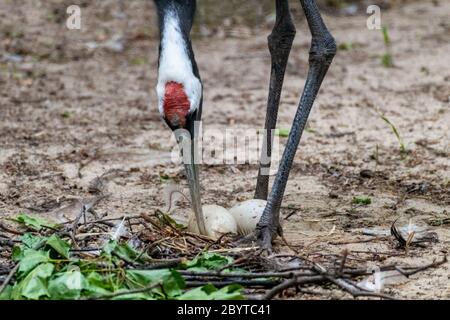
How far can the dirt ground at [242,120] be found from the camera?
25.3ft

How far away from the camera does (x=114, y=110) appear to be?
35.2ft

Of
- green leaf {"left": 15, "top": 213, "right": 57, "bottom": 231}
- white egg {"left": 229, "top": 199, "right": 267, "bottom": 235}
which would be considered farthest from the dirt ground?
green leaf {"left": 15, "top": 213, "right": 57, "bottom": 231}

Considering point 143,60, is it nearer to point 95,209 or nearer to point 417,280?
point 95,209

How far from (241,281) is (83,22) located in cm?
907

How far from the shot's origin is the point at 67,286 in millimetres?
5504

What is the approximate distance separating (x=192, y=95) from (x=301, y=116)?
0.83 metres

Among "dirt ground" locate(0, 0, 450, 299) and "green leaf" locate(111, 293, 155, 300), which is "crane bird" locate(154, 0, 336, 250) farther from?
"green leaf" locate(111, 293, 155, 300)

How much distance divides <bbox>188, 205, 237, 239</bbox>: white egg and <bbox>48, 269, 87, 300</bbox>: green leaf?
1376 millimetres

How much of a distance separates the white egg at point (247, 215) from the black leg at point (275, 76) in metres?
0.52

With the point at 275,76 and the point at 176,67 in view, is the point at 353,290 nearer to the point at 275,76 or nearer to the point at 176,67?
the point at 176,67

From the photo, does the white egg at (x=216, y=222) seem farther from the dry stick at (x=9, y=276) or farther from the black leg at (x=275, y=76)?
the dry stick at (x=9, y=276)

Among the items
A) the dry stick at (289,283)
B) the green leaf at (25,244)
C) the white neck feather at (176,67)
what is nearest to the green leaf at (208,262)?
the dry stick at (289,283)

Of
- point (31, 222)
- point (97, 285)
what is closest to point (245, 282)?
point (97, 285)
